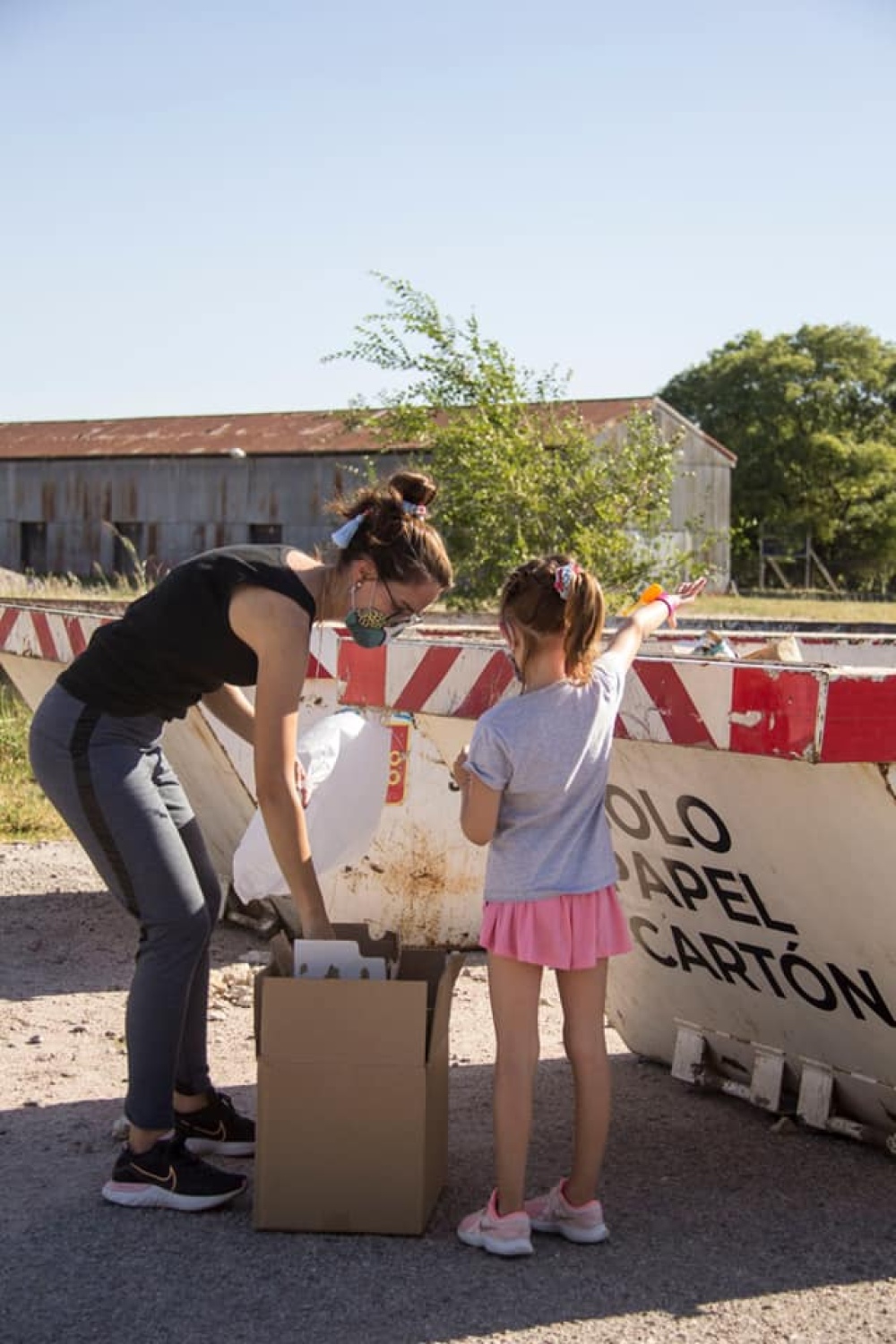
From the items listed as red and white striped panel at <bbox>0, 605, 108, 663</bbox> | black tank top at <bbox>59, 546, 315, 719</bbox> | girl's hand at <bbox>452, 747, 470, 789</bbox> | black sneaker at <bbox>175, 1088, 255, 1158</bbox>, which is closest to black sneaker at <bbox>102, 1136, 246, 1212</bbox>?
black sneaker at <bbox>175, 1088, 255, 1158</bbox>

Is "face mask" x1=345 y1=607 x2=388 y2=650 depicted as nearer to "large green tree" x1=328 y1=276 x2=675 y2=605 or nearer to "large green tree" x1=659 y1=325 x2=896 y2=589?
"large green tree" x1=328 y1=276 x2=675 y2=605

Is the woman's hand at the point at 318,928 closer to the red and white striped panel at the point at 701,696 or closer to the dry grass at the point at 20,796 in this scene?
the red and white striped panel at the point at 701,696

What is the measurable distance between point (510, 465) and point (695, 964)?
9.88 m

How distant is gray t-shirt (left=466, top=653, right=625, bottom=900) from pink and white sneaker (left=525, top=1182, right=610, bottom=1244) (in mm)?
697

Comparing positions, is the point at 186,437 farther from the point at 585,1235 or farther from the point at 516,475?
the point at 585,1235

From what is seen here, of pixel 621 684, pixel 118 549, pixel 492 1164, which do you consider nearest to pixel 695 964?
pixel 492 1164

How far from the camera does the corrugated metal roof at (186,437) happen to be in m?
34.5

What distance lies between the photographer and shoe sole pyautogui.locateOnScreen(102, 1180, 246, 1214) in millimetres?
3492

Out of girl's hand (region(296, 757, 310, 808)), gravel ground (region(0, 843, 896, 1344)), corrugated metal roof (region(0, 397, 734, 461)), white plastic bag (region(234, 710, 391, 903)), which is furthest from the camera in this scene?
corrugated metal roof (region(0, 397, 734, 461))

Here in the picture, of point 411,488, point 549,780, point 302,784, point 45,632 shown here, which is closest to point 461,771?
point 549,780

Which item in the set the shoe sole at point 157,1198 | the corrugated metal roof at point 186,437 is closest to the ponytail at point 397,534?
the shoe sole at point 157,1198

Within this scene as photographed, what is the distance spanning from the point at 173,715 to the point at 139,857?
372 mm

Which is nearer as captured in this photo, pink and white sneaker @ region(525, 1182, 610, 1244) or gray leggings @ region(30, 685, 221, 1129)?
pink and white sneaker @ region(525, 1182, 610, 1244)

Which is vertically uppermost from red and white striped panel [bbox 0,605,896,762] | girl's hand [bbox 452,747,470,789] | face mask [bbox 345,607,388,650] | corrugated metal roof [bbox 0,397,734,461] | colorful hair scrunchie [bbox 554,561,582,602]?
corrugated metal roof [bbox 0,397,734,461]
